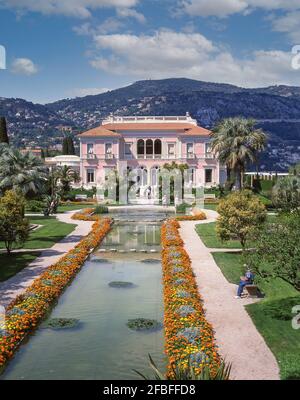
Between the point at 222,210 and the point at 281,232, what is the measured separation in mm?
9649

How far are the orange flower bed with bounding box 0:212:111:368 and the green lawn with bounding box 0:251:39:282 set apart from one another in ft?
5.15

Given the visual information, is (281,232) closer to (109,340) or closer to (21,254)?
(109,340)

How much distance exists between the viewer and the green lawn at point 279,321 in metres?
11.5

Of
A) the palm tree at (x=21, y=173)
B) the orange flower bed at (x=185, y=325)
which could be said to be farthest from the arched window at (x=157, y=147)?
the orange flower bed at (x=185, y=325)

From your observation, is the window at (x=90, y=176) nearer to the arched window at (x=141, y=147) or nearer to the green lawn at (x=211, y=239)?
the arched window at (x=141, y=147)

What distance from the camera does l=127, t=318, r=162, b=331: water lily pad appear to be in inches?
563

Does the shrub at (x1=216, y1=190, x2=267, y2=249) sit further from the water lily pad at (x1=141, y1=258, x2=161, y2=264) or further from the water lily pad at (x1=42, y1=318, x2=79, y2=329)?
the water lily pad at (x1=42, y1=318, x2=79, y2=329)

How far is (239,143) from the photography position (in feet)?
157

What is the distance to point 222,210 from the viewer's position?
80.0ft

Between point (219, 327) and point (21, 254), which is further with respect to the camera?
point (21, 254)

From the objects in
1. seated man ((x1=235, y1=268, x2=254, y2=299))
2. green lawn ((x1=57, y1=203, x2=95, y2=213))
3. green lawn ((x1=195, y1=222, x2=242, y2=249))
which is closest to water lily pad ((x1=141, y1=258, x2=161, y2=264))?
green lawn ((x1=195, y1=222, x2=242, y2=249))

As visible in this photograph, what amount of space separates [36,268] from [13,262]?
1.97m

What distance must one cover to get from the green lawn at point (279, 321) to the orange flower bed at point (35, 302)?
6239 mm
